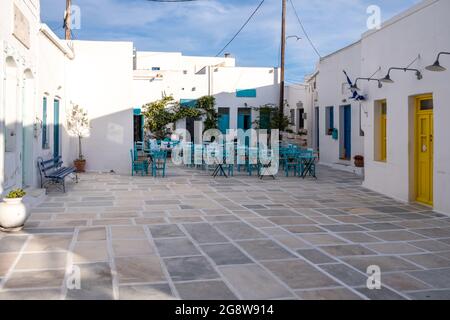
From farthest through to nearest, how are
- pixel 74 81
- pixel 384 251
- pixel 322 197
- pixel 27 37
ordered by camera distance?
1. pixel 74 81
2. pixel 322 197
3. pixel 27 37
4. pixel 384 251

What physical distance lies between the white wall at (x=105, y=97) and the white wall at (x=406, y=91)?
672 centimetres

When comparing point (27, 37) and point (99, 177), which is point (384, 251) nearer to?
point (27, 37)

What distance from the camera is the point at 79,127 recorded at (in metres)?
13.1

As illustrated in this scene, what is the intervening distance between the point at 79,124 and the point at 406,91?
8.63 meters

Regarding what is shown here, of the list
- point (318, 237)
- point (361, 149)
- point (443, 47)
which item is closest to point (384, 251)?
point (318, 237)

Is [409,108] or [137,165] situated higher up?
[409,108]

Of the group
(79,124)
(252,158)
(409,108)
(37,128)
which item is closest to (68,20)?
(79,124)

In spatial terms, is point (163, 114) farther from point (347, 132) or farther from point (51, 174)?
point (51, 174)

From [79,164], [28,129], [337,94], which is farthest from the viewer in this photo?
[337,94]

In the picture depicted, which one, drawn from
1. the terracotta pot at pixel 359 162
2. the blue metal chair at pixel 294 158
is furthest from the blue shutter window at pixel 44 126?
the terracotta pot at pixel 359 162

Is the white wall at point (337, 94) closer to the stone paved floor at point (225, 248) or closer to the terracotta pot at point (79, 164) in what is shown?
the stone paved floor at point (225, 248)

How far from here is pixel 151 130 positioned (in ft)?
58.6

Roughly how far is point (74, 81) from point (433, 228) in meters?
10.4

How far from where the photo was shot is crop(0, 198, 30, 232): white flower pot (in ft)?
19.0
